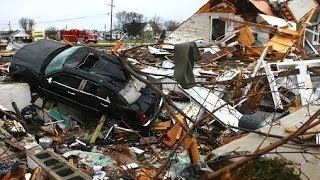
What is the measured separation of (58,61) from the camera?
30.2 feet

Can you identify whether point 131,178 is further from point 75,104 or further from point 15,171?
point 75,104

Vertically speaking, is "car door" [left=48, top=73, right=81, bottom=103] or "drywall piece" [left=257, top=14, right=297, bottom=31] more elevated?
"drywall piece" [left=257, top=14, right=297, bottom=31]

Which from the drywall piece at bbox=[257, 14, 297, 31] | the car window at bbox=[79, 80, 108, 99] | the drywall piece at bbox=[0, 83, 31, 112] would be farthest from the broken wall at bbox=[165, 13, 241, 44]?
the car window at bbox=[79, 80, 108, 99]

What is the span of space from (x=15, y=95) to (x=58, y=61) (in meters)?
1.38

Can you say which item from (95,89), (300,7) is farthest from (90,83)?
(300,7)

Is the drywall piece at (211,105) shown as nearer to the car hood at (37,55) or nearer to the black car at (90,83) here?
the black car at (90,83)

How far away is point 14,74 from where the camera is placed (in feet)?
31.5

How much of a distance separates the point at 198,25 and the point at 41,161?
56.9 ft

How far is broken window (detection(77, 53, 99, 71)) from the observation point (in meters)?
8.84

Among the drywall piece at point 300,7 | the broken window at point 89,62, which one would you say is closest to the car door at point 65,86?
the broken window at point 89,62

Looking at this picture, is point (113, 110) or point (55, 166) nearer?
point (55, 166)

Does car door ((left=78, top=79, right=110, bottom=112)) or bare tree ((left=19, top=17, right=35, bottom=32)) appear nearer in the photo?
car door ((left=78, top=79, right=110, bottom=112))

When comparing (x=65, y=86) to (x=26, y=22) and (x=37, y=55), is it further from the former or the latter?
(x=26, y=22)

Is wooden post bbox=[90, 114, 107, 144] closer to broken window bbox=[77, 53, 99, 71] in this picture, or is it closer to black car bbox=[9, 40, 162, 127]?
black car bbox=[9, 40, 162, 127]
